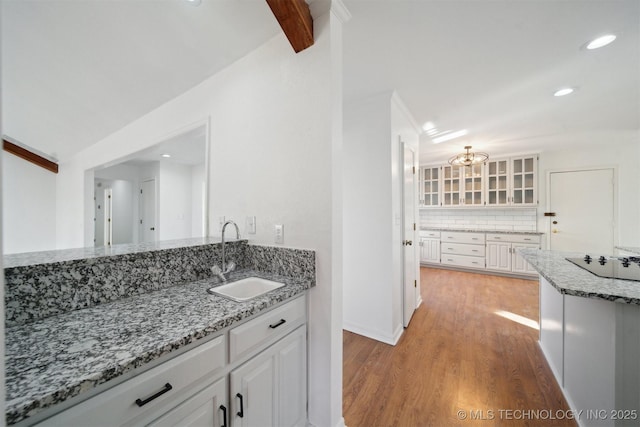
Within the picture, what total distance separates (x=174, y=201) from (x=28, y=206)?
268 cm

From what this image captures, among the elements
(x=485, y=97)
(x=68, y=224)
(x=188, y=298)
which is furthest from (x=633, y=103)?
(x=68, y=224)

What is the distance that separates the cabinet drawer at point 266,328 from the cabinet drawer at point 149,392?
57 millimetres

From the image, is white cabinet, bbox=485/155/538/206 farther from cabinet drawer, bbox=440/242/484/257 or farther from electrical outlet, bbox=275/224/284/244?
electrical outlet, bbox=275/224/284/244

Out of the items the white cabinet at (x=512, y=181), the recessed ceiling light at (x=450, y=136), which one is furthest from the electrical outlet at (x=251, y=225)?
the white cabinet at (x=512, y=181)

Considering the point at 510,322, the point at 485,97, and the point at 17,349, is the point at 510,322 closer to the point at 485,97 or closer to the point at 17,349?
the point at 485,97

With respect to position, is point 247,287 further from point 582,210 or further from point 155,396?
point 582,210

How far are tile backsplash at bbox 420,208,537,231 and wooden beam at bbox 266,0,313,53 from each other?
5.14 m

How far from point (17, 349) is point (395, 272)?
2426 millimetres

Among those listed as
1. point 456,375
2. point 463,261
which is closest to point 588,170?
point 463,261

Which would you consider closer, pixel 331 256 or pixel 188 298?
pixel 188 298

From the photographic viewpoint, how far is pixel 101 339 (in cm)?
86

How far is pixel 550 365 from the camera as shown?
2025 mm

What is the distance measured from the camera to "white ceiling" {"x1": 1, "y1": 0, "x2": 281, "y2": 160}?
156 centimetres

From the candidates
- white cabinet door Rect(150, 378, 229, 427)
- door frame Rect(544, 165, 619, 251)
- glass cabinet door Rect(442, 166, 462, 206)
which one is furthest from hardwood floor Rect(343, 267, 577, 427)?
glass cabinet door Rect(442, 166, 462, 206)
